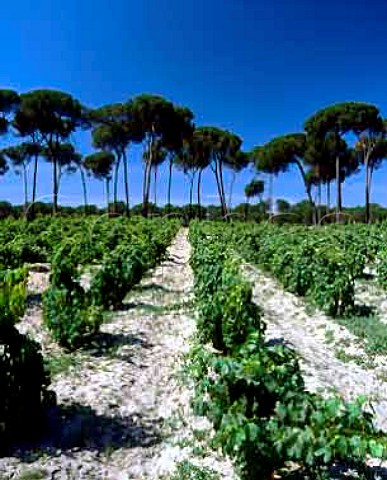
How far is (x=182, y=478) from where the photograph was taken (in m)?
3.55

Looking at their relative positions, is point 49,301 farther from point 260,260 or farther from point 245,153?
point 245,153

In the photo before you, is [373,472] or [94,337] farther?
[94,337]

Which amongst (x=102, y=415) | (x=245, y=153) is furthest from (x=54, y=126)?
(x=102, y=415)

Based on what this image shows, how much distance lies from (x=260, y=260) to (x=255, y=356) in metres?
11.4

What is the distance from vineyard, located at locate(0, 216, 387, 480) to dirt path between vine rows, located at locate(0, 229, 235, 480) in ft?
0.05

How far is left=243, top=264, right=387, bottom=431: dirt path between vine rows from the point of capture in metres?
5.15

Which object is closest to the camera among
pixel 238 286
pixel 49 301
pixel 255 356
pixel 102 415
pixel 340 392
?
pixel 255 356

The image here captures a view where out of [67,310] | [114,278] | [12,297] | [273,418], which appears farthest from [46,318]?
[273,418]

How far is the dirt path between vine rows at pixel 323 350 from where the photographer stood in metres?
5.15

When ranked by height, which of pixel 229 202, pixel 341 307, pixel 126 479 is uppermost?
pixel 229 202

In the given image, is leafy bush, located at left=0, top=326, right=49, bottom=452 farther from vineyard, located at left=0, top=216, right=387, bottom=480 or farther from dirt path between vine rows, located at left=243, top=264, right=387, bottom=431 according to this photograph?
dirt path between vine rows, located at left=243, top=264, right=387, bottom=431

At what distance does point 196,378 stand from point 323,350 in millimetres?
3068

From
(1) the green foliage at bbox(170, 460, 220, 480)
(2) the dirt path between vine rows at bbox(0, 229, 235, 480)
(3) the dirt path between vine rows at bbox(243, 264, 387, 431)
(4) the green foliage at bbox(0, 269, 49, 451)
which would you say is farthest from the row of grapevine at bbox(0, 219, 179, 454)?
(3) the dirt path between vine rows at bbox(243, 264, 387, 431)

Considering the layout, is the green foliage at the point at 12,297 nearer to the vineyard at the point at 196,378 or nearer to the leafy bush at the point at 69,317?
the vineyard at the point at 196,378
